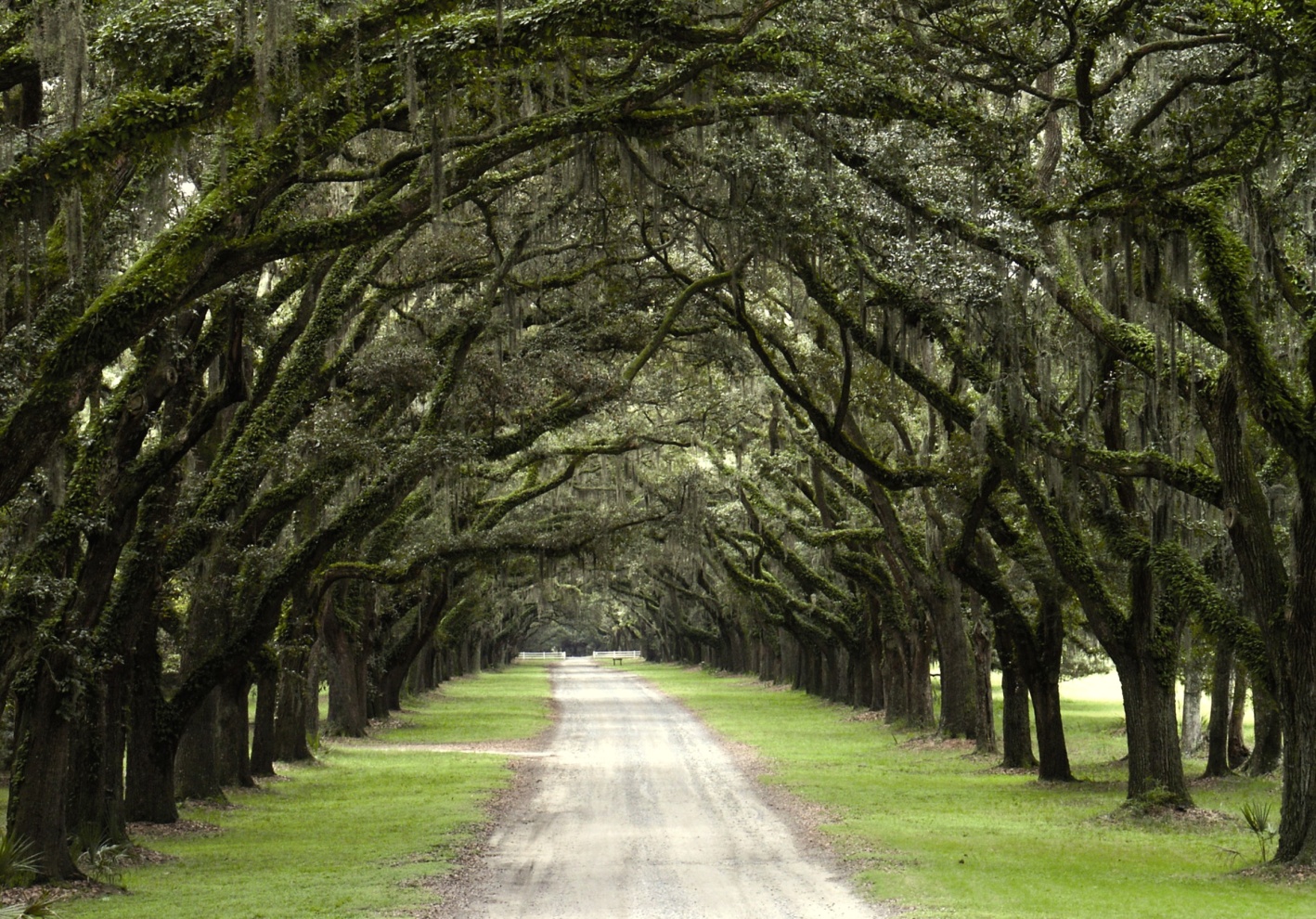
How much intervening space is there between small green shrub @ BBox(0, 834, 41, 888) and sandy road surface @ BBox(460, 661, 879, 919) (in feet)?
10.9

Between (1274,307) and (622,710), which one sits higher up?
(1274,307)

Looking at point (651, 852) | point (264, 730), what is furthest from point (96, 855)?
Result: point (264, 730)

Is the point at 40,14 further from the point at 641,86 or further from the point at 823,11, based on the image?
the point at 823,11

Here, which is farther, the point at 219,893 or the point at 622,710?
the point at 622,710

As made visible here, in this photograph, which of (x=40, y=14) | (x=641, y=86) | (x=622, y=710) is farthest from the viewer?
(x=622, y=710)

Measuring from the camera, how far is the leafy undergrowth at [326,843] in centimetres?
1137

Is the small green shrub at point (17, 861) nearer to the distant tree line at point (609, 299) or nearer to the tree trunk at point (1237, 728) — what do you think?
the distant tree line at point (609, 299)

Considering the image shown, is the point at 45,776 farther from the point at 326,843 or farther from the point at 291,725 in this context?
the point at 291,725

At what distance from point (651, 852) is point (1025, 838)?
13.7 ft

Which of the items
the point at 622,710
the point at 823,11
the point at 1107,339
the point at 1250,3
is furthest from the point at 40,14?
the point at 622,710

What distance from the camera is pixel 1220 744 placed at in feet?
73.5

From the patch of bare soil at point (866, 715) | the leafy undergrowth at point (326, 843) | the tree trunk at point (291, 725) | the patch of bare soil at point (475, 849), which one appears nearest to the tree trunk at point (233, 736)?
the leafy undergrowth at point (326, 843)

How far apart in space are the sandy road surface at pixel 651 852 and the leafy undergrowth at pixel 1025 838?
0.74 meters

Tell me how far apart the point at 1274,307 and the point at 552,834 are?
9.33m
